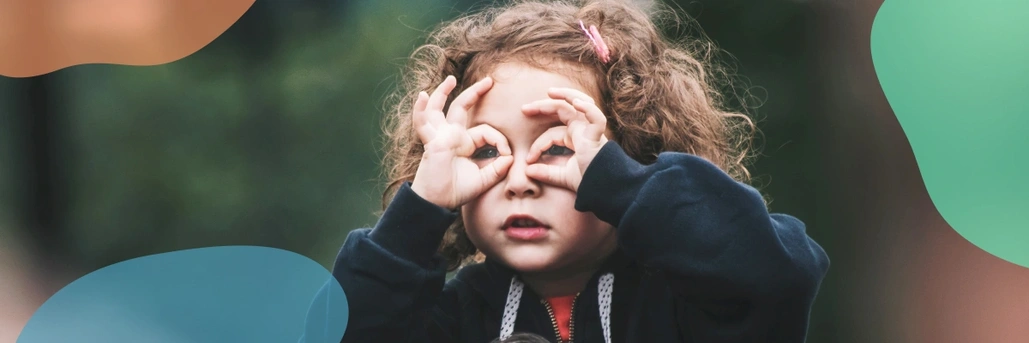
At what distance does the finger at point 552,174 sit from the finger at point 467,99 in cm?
8

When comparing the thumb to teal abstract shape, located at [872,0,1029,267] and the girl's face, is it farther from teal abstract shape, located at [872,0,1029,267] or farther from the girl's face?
teal abstract shape, located at [872,0,1029,267]

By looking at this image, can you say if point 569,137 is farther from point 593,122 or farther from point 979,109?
point 979,109

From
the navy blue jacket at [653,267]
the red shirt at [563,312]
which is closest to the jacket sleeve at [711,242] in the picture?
the navy blue jacket at [653,267]

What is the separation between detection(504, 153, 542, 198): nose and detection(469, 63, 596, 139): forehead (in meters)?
0.03

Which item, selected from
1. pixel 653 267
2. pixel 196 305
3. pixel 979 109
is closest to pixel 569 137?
pixel 653 267

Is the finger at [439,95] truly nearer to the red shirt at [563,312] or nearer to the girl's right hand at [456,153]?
the girl's right hand at [456,153]

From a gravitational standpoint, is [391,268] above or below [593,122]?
below

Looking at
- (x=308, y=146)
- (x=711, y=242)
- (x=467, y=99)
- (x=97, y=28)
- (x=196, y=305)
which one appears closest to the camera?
(x=711, y=242)

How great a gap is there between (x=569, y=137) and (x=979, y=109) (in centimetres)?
54

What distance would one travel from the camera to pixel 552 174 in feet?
2.23

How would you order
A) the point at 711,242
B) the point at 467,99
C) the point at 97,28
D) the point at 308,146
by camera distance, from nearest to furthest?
the point at 711,242 < the point at 467,99 < the point at 97,28 < the point at 308,146

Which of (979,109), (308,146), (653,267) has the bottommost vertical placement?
(308,146)

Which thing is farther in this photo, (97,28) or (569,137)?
(97,28)

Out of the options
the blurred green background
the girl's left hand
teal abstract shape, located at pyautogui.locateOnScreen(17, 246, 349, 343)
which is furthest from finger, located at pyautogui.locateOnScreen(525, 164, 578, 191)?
the blurred green background
